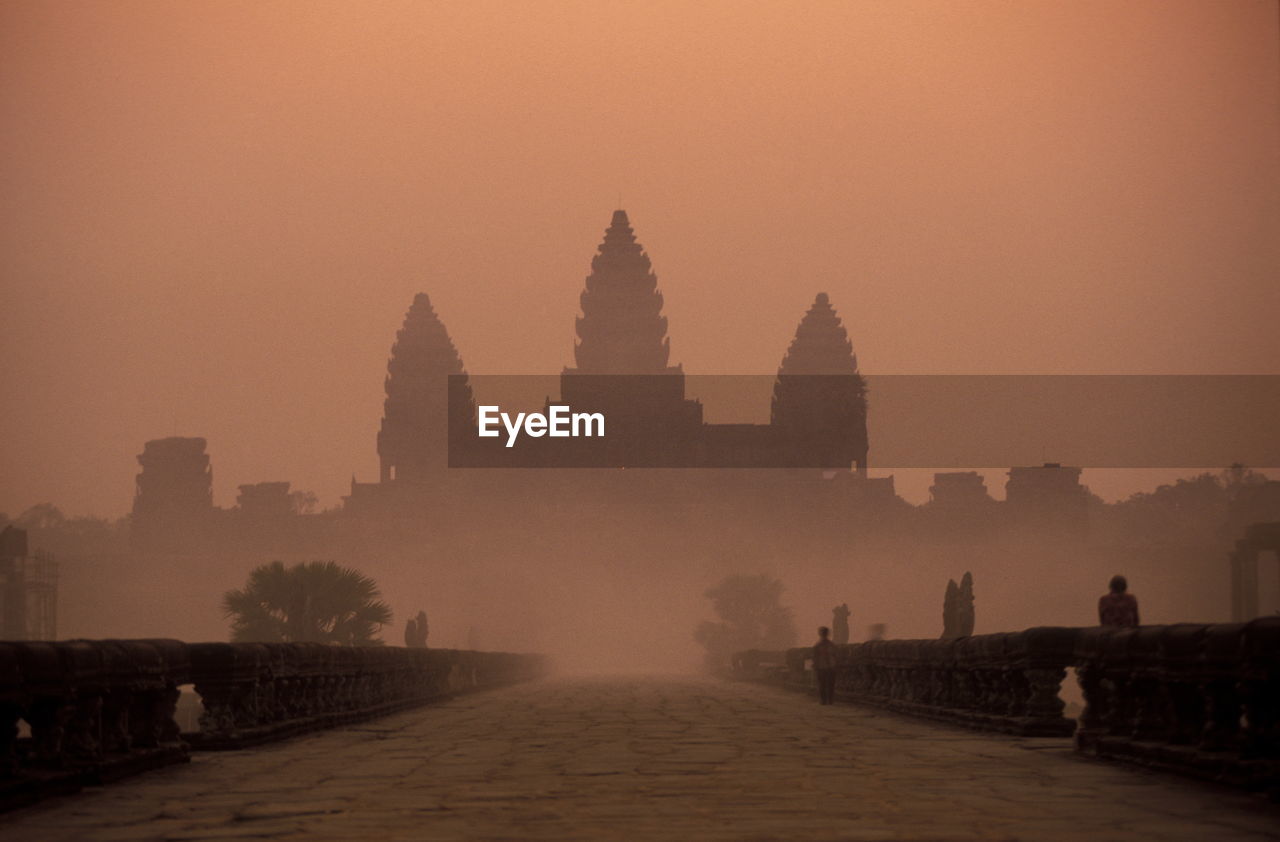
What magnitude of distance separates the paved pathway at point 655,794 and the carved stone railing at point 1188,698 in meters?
0.24

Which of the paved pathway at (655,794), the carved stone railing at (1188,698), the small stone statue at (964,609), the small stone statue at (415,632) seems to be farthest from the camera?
the small stone statue at (415,632)

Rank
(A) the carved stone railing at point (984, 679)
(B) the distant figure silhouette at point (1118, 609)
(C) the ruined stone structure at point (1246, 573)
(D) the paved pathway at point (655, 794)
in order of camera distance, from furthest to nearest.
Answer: (C) the ruined stone structure at point (1246, 573)
(B) the distant figure silhouette at point (1118, 609)
(A) the carved stone railing at point (984, 679)
(D) the paved pathway at point (655, 794)

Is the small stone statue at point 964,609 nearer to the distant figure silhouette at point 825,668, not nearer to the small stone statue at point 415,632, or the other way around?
the small stone statue at point 415,632

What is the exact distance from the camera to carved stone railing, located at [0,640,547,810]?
37.9 feet

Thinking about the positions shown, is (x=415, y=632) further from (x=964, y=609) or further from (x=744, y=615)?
(x=744, y=615)

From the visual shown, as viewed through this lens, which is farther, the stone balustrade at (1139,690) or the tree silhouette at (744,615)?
the tree silhouette at (744,615)

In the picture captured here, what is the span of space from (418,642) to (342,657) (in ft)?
150

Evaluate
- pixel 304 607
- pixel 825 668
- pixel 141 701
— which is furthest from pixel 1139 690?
pixel 304 607

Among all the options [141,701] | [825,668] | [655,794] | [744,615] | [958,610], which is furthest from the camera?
[744,615]

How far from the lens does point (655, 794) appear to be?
39.9 feet

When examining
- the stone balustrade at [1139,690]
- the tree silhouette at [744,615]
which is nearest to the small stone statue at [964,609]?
the stone balustrade at [1139,690]

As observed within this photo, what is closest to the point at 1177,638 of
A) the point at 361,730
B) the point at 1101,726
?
the point at 1101,726

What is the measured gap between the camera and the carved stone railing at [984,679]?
59.5 feet

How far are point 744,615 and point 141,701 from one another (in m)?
148
